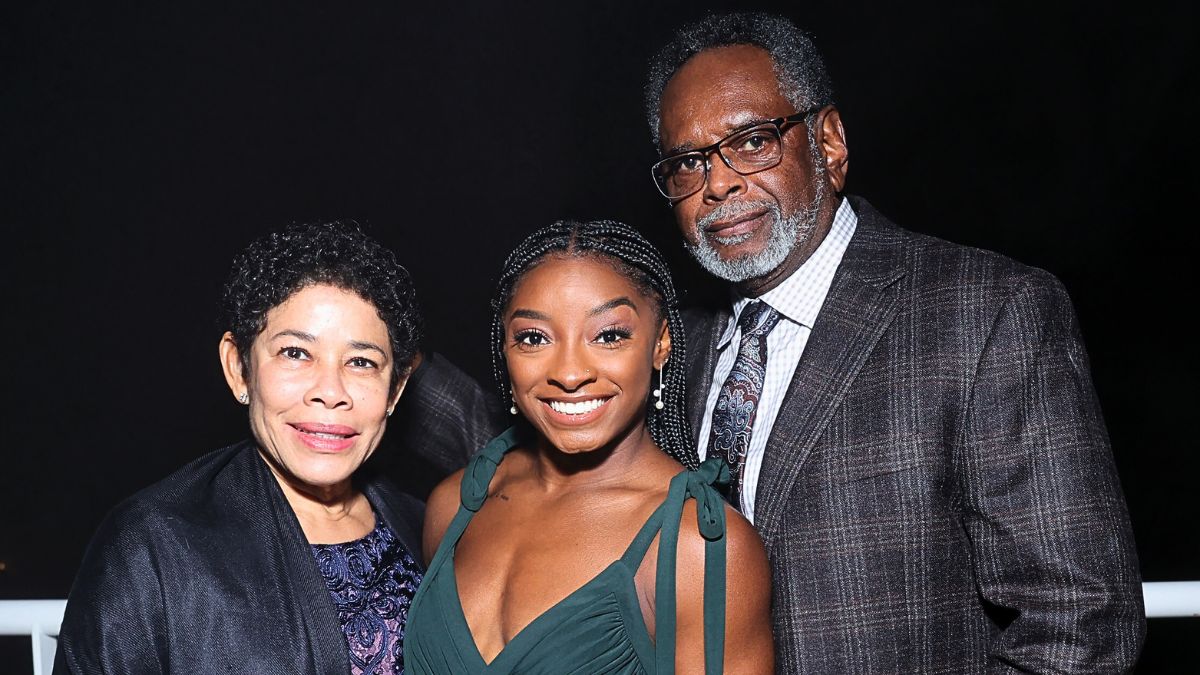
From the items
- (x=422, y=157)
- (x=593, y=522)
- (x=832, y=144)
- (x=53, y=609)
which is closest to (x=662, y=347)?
(x=593, y=522)

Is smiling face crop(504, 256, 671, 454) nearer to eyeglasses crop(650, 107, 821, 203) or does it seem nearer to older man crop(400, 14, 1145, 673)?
older man crop(400, 14, 1145, 673)

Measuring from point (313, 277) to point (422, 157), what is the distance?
230 cm

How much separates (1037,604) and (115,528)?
5.63 ft

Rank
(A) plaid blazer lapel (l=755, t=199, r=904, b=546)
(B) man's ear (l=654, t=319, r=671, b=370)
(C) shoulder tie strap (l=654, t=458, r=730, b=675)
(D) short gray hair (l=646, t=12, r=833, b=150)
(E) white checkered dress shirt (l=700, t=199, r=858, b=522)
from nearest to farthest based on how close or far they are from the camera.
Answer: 1. (C) shoulder tie strap (l=654, t=458, r=730, b=675)
2. (B) man's ear (l=654, t=319, r=671, b=370)
3. (A) plaid blazer lapel (l=755, t=199, r=904, b=546)
4. (E) white checkered dress shirt (l=700, t=199, r=858, b=522)
5. (D) short gray hair (l=646, t=12, r=833, b=150)

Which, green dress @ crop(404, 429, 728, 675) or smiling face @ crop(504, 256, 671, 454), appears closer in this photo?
green dress @ crop(404, 429, 728, 675)

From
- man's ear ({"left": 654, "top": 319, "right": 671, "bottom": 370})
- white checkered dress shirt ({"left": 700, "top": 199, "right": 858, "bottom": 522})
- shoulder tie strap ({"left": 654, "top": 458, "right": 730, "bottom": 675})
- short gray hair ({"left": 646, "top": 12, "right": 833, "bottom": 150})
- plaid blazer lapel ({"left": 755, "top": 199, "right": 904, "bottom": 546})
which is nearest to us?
shoulder tie strap ({"left": 654, "top": 458, "right": 730, "bottom": 675})

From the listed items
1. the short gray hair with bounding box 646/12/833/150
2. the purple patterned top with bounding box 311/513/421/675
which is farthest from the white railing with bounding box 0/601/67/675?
the short gray hair with bounding box 646/12/833/150

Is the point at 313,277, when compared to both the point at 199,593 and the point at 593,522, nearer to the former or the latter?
the point at 199,593

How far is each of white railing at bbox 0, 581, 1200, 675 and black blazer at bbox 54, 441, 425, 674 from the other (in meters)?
0.31

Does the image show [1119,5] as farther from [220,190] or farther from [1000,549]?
[220,190]

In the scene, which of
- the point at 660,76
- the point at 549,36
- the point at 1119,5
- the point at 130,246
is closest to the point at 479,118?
the point at 549,36

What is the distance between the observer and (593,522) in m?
2.04

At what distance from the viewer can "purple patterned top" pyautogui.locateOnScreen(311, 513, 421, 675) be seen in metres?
2.19

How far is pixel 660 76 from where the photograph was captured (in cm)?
262
